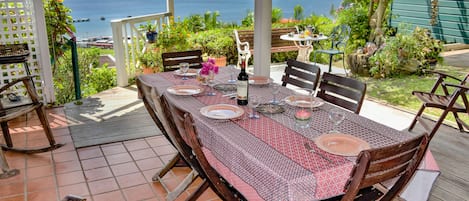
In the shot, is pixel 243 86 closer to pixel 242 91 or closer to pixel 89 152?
pixel 242 91

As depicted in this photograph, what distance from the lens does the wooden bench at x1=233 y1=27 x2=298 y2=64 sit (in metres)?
6.31

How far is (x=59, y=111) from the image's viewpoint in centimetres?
445

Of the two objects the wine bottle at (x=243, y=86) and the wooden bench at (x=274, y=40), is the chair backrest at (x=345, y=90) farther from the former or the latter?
the wooden bench at (x=274, y=40)

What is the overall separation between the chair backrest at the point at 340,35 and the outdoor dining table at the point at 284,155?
4.18 meters

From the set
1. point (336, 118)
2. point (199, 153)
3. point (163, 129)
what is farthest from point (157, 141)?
point (336, 118)

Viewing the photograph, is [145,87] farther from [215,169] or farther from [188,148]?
[215,169]

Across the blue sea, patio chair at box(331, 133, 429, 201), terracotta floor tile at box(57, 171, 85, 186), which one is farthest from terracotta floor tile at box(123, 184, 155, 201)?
the blue sea

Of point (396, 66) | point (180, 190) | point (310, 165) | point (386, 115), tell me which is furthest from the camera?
point (396, 66)

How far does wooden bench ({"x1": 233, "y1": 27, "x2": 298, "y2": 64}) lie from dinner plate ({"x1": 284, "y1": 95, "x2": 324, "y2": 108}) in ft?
11.7

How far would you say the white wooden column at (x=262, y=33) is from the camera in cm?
402

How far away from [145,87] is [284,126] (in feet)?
2.87

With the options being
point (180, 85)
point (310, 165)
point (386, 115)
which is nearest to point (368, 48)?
point (386, 115)

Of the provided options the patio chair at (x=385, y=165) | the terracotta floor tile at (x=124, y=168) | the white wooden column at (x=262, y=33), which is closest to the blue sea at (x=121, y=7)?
the white wooden column at (x=262, y=33)

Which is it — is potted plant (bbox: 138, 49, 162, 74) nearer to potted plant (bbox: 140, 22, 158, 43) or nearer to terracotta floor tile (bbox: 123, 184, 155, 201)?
potted plant (bbox: 140, 22, 158, 43)
